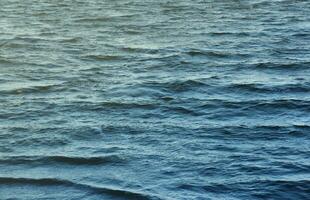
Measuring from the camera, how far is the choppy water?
33.1 feet

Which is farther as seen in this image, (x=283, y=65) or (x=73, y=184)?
(x=283, y=65)

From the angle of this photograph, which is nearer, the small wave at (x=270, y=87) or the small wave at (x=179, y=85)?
the small wave at (x=270, y=87)

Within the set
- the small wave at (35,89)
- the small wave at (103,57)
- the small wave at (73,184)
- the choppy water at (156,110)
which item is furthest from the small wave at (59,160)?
the small wave at (103,57)

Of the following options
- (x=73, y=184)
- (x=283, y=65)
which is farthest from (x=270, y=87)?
(x=73, y=184)

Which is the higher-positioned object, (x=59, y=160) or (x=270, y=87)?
(x=59, y=160)

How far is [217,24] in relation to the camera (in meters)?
23.6

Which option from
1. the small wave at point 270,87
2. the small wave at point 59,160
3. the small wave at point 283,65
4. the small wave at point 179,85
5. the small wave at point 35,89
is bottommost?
the small wave at point 283,65

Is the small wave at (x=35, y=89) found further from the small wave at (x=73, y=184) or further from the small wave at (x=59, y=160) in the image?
the small wave at (x=73, y=184)

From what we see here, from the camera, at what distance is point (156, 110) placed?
13.6m

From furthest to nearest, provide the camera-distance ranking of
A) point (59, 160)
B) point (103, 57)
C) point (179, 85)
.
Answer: point (103, 57) → point (179, 85) → point (59, 160)

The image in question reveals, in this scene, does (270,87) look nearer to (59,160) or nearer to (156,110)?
(156,110)

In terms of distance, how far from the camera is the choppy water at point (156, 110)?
33.1 feet

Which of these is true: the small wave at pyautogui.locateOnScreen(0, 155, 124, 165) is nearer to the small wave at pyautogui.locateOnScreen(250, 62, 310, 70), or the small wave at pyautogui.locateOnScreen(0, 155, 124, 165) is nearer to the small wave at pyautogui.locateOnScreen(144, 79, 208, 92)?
the small wave at pyautogui.locateOnScreen(144, 79, 208, 92)

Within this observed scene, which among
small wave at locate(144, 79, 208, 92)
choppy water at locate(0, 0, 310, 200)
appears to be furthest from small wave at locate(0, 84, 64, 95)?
small wave at locate(144, 79, 208, 92)
